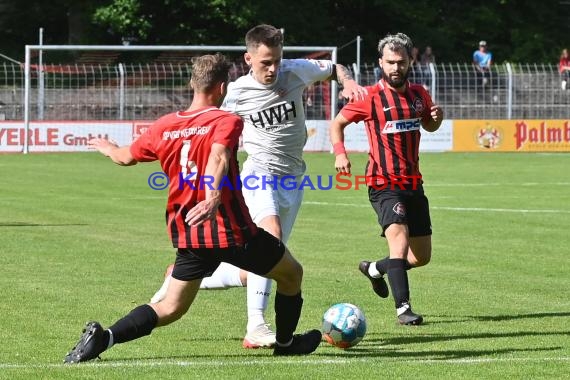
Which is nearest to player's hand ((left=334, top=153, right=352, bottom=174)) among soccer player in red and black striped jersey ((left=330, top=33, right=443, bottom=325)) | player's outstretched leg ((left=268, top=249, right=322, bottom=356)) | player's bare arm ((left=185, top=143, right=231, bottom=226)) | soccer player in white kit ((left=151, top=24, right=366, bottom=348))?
soccer player in red and black striped jersey ((left=330, top=33, right=443, bottom=325))

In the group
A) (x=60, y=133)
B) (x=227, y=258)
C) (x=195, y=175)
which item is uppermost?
(x=60, y=133)

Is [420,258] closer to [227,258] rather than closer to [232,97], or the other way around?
[232,97]

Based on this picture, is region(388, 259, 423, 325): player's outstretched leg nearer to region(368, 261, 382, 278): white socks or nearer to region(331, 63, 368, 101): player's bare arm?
region(368, 261, 382, 278): white socks

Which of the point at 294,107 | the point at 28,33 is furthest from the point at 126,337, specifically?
the point at 28,33

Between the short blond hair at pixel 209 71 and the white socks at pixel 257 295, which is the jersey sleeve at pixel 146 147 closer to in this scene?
the short blond hair at pixel 209 71

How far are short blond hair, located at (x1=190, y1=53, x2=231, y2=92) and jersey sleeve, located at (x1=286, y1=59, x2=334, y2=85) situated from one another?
180 centimetres

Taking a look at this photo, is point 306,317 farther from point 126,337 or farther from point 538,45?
point 538,45

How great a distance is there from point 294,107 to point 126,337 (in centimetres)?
225

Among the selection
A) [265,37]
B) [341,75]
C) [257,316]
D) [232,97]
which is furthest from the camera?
[341,75]

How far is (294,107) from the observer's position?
8484 mm

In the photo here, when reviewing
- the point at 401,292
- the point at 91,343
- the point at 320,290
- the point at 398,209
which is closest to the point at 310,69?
the point at 398,209

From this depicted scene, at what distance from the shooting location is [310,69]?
863 cm

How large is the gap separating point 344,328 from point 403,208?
1780mm

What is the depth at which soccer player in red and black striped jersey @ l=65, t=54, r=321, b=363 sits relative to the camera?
672cm
